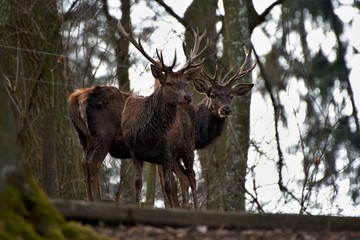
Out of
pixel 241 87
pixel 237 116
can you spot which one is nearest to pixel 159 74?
pixel 241 87

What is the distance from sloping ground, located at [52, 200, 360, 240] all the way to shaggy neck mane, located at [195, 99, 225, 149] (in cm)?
644

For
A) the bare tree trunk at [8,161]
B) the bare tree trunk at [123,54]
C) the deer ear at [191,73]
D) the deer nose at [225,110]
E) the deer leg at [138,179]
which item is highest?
the bare tree trunk at [123,54]

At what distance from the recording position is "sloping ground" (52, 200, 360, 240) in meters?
8.04

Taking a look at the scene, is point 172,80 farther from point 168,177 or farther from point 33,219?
point 33,219

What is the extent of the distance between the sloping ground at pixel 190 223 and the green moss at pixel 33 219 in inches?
18.2

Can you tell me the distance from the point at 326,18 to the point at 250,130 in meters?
5.05

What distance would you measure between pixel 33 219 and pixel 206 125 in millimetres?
8389

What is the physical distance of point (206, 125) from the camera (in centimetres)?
1558

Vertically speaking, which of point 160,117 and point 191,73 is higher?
point 191,73

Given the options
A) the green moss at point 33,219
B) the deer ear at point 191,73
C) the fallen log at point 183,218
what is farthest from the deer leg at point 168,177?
the green moss at point 33,219

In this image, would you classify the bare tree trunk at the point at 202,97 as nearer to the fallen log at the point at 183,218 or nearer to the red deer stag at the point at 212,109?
the red deer stag at the point at 212,109

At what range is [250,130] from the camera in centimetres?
2155

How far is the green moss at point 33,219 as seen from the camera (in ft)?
23.0

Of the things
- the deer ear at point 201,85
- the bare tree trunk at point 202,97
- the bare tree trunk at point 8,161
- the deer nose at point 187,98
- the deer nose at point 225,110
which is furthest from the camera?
the bare tree trunk at point 202,97
